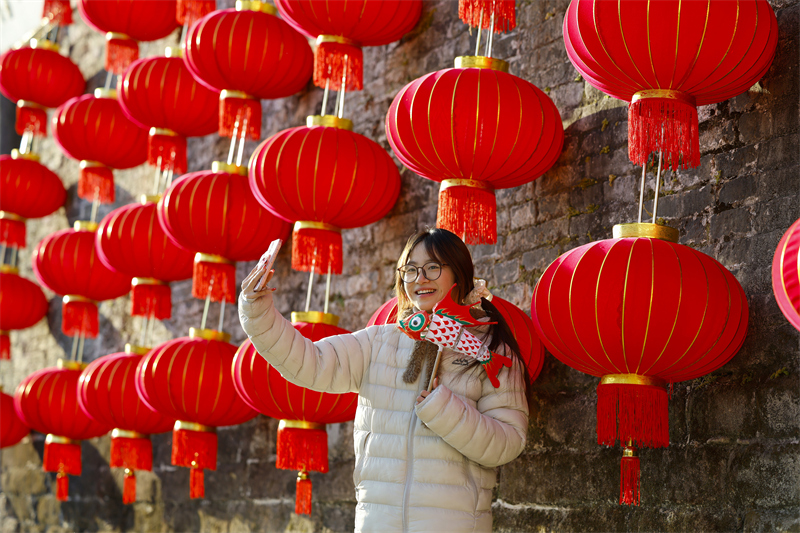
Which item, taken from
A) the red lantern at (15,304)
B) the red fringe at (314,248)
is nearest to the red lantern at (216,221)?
the red fringe at (314,248)

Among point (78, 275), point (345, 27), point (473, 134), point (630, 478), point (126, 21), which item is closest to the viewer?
point (630, 478)

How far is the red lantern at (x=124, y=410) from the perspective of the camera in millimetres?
4234

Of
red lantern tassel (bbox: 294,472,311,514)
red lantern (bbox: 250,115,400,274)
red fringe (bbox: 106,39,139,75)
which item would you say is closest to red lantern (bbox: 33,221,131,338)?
red fringe (bbox: 106,39,139,75)

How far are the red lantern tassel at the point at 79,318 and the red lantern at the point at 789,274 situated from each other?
4134 millimetres

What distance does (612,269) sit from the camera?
239 centimetres

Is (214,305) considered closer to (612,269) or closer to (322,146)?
(322,146)

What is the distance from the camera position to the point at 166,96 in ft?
14.3

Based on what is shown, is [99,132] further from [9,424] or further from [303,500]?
[303,500]

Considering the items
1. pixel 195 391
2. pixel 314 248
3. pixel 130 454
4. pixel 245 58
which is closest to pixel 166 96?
pixel 245 58

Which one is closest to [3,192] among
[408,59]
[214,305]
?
[214,305]

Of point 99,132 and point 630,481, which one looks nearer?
point 630,481

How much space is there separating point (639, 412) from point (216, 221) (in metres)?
2.02

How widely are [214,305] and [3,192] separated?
1.98 meters

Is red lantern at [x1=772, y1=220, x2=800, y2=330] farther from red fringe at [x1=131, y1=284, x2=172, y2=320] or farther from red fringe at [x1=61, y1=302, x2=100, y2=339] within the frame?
red fringe at [x1=61, y1=302, x2=100, y2=339]
